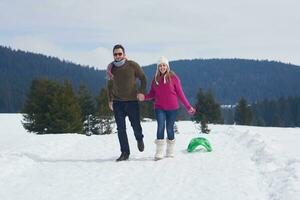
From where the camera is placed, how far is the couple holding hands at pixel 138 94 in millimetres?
→ 9969

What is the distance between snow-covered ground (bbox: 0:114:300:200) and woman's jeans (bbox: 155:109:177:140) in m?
0.60

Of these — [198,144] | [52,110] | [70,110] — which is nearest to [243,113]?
[70,110]

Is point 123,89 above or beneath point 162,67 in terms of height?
beneath

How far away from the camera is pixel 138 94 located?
32.8 feet

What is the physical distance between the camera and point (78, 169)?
356 inches

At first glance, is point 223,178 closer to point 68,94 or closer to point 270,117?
point 68,94

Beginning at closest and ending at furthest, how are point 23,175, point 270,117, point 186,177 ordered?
point 186,177, point 23,175, point 270,117

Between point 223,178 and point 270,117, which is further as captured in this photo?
point 270,117

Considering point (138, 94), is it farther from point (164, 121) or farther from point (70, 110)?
point (70, 110)

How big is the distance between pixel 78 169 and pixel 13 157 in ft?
5.80

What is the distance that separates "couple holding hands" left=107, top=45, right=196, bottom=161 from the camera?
9969mm

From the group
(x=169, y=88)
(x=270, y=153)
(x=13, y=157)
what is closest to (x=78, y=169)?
(x=13, y=157)

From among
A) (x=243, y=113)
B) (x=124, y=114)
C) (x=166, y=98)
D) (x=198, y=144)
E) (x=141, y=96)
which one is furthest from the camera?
(x=243, y=113)

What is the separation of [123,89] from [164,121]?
1.16m
